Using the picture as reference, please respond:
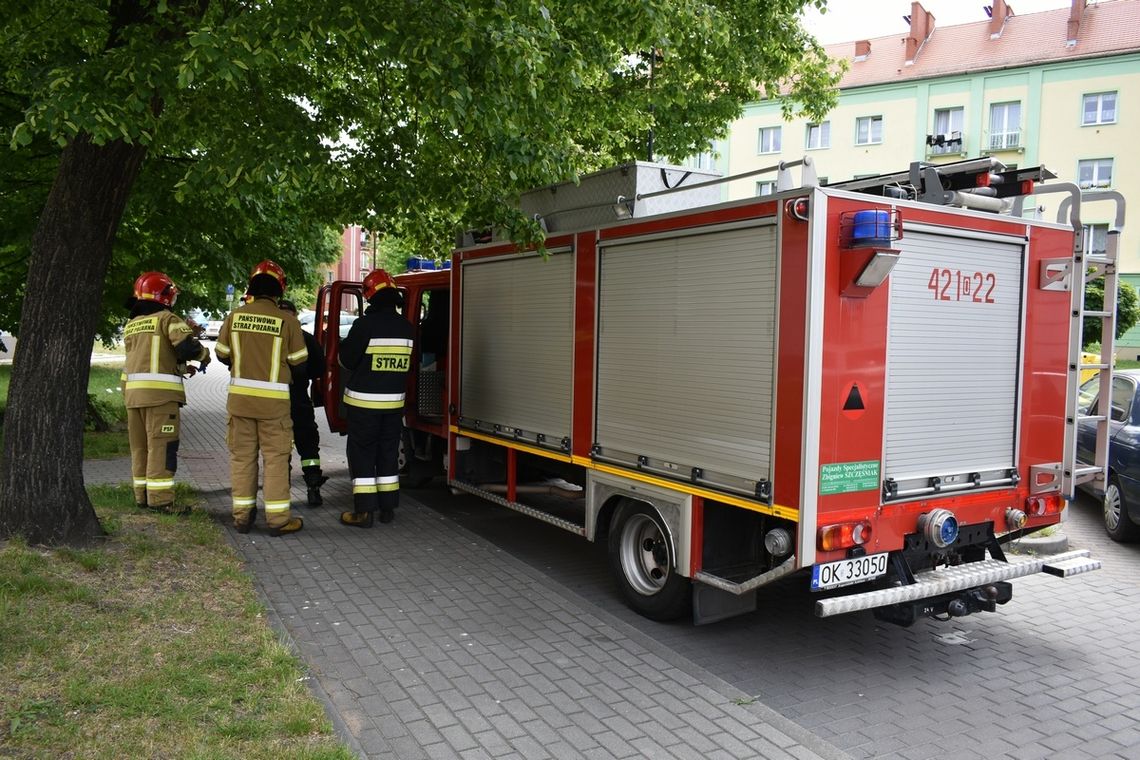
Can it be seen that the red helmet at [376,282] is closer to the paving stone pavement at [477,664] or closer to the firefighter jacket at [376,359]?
the firefighter jacket at [376,359]

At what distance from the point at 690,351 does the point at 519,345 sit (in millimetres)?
2021

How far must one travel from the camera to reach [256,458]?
698cm

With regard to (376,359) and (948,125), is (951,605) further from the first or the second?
(948,125)

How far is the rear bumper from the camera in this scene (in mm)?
4156

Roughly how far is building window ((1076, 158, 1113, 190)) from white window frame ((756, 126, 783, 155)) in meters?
12.7

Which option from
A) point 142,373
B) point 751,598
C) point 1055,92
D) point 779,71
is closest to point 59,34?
point 142,373

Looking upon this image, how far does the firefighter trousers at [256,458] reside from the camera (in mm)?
6828

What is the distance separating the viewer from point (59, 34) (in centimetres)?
540

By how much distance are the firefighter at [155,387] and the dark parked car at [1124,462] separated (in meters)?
7.69

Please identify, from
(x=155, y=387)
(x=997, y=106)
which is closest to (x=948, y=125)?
(x=997, y=106)

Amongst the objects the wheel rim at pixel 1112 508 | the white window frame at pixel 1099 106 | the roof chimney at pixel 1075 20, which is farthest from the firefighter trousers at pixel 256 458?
the roof chimney at pixel 1075 20

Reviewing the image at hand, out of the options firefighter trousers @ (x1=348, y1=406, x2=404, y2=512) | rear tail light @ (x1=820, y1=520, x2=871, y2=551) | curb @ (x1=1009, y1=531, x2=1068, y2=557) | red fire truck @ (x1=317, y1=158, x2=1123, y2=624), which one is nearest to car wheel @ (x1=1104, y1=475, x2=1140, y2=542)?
curb @ (x1=1009, y1=531, x2=1068, y2=557)

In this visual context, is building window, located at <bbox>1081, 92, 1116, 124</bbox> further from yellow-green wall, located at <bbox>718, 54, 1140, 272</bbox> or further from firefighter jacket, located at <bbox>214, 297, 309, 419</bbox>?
firefighter jacket, located at <bbox>214, 297, 309, 419</bbox>

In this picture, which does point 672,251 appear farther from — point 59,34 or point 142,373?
point 142,373
